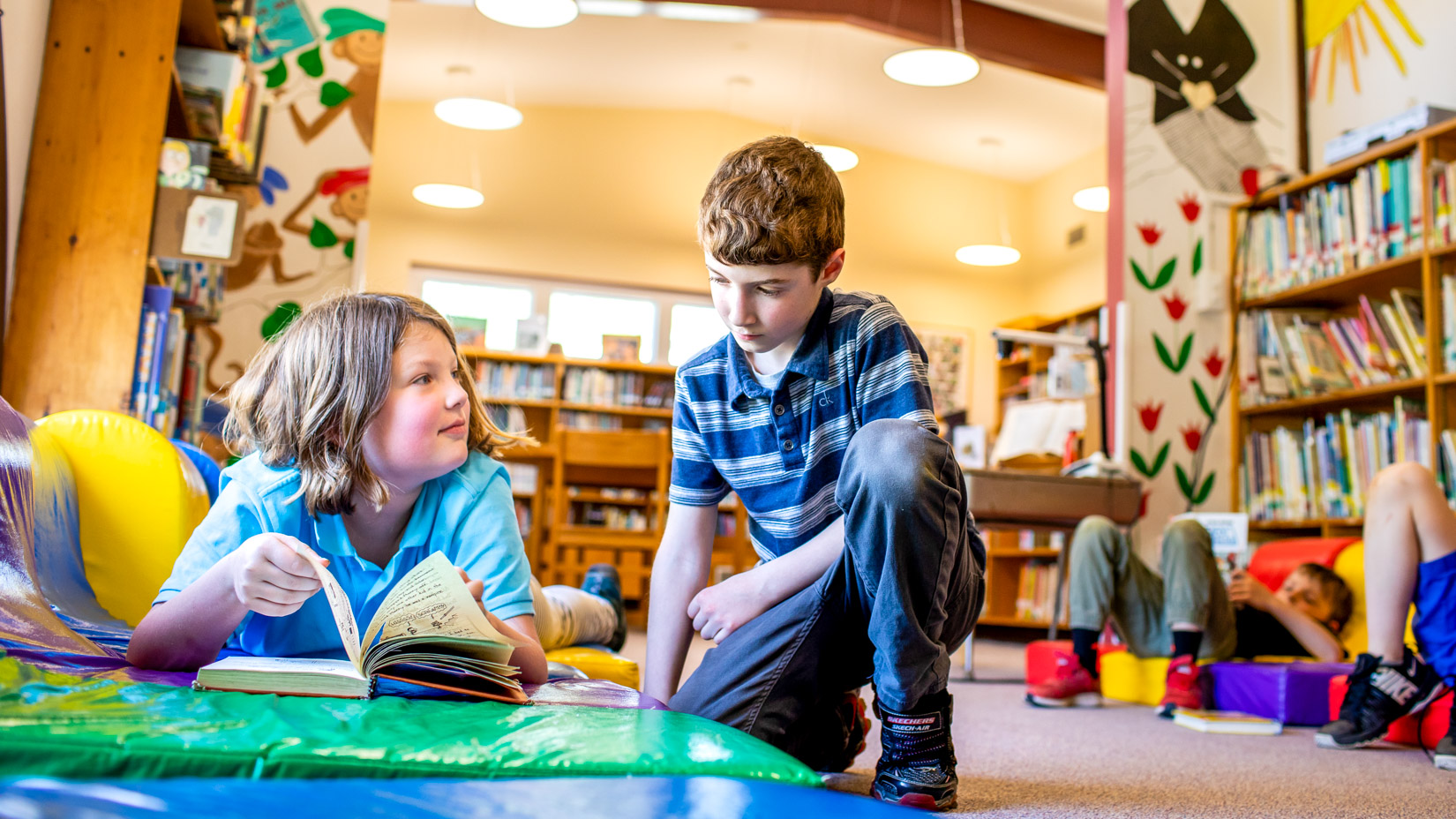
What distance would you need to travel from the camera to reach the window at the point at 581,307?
741cm

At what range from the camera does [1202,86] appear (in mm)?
3834

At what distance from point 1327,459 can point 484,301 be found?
5586 mm

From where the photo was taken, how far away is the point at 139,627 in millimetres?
990

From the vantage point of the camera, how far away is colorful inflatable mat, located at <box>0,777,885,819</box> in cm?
51

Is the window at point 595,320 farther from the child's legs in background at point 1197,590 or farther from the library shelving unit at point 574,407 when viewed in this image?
the child's legs in background at point 1197,590

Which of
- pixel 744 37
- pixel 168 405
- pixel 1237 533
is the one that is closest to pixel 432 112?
pixel 744 37

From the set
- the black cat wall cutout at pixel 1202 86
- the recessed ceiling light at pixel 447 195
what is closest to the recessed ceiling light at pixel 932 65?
the black cat wall cutout at pixel 1202 86

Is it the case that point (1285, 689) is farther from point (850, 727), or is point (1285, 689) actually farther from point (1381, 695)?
point (850, 727)

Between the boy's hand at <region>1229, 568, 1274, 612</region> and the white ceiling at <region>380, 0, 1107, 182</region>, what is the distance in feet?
13.7

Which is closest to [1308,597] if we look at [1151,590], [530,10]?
[1151,590]

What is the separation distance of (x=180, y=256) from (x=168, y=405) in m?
0.54

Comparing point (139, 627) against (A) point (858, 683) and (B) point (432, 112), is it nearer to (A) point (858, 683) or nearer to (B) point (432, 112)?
(A) point (858, 683)

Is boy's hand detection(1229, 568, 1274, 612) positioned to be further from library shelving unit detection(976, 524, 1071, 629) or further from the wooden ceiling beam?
the wooden ceiling beam

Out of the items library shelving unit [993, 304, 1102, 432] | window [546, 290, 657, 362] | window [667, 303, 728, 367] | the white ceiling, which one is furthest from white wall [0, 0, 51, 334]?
window [667, 303, 728, 367]
